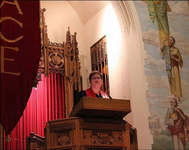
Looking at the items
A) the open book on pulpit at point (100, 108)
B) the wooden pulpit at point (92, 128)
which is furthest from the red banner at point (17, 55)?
the open book on pulpit at point (100, 108)

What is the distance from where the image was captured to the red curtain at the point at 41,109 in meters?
9.91

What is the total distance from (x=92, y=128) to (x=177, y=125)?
474 centimetres

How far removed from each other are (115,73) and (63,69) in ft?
4.52

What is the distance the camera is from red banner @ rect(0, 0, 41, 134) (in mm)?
6301

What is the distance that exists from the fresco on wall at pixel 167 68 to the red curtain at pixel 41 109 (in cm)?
254

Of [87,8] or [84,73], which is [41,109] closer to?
[84,73]

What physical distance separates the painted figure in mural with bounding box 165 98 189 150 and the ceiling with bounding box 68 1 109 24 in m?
3.76

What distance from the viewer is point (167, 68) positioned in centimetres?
1010

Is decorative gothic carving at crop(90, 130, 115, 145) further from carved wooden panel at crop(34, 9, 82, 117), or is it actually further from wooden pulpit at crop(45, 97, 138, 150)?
carved wooden panel at crop(34, 9, 82, 117)

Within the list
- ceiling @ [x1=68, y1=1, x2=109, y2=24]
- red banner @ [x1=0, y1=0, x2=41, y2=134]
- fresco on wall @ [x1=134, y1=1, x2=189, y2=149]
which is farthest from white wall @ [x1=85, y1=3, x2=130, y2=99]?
red banner @ [x1=0, y1=0, x2=41, y2=134]

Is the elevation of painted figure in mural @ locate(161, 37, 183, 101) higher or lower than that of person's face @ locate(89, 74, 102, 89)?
higher

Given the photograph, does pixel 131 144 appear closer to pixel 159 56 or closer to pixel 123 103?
pixel 123 103

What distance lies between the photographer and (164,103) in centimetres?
966

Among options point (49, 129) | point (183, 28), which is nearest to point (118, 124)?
point (49, 129)
